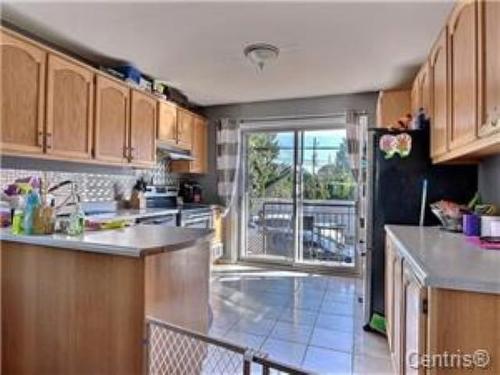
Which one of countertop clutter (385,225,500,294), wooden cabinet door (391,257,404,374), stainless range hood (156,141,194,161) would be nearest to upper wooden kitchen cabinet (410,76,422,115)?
countertop clutter (385,225,500,294)

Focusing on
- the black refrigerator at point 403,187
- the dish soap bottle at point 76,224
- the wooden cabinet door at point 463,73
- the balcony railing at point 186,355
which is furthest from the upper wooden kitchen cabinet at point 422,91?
the dish soap bottle at point 76,224

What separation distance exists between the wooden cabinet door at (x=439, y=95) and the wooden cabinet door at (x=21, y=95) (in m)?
2.70

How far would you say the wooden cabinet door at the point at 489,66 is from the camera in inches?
55.2

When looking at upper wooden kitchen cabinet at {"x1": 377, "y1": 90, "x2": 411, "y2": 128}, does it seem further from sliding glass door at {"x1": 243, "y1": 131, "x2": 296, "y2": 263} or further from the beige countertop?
the beige countertop

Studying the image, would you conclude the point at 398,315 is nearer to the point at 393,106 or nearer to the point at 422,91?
the point at 422,91

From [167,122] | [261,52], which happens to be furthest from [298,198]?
[261,52]

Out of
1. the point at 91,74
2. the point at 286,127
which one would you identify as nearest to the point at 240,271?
the point at 286,127

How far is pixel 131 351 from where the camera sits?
158 centimetres

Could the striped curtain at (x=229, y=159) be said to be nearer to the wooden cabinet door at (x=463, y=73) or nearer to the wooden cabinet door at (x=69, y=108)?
the wooden cabinet door at (x=69, y=108)

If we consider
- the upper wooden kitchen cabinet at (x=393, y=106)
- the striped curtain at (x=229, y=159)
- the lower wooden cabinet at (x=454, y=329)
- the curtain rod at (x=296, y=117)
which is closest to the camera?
the lower wooden cabinet at (x=454, y=329)

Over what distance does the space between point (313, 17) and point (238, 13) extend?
19.6 inches

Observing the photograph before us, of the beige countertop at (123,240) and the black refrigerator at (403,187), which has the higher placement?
the black refrigerator at (403,187)

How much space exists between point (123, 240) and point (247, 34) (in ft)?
5.82

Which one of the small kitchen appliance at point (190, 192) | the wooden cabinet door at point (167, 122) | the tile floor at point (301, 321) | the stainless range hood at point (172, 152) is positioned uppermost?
the wooden cabinet door at point (167, 122)
